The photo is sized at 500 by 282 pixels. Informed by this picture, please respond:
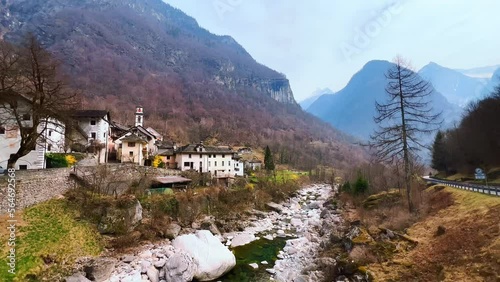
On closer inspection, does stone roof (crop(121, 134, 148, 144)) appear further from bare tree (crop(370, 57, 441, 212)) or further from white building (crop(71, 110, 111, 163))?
bare tree (crop(370, 57, 441, 212))

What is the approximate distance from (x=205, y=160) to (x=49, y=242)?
37416mm

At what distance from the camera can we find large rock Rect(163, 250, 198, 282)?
1953 cm

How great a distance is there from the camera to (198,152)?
56688mm

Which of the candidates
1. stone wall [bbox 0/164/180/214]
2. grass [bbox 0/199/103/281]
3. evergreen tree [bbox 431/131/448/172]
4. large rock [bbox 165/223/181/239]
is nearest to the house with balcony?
stone wall [bbox 0/164/180/214]

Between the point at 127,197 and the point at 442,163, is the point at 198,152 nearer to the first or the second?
the point at 127,197

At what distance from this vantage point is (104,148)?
146 feet

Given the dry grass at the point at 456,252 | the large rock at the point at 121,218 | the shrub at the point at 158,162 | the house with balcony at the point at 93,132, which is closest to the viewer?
the dry grass at the point at 456,252

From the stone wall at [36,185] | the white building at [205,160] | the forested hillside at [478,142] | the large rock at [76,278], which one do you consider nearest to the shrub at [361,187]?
the forested hillside at [478,142]

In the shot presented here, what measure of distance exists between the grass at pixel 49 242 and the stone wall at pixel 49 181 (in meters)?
0.96

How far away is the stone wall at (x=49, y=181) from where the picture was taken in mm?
23219

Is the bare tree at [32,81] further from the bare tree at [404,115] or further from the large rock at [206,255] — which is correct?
the bare tree at [404,115]

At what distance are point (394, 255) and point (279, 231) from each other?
21.4 metres

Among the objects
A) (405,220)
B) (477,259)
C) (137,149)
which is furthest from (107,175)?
(477,259)

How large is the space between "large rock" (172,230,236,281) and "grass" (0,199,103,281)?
7.53 m
